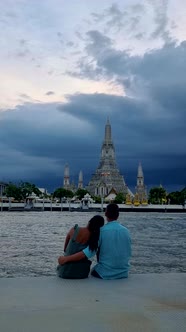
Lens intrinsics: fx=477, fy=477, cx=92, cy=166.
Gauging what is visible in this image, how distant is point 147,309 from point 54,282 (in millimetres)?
1911

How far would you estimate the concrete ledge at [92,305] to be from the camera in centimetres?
459

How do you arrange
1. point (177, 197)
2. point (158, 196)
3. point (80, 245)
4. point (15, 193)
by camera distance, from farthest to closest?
point (177, 197), point (158, 196), point (15, 193), point (80, 245)

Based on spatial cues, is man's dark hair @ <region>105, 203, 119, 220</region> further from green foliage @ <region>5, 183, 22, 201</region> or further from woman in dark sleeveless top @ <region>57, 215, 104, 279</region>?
green foliage @ <region>5, 183, 22, 201</region>

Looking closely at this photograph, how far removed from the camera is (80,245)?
712cm

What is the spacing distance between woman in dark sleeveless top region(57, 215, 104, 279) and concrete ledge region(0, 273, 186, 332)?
0.52 ft

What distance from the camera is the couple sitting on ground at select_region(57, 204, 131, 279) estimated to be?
7.03 metres

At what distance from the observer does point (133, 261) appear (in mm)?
16234

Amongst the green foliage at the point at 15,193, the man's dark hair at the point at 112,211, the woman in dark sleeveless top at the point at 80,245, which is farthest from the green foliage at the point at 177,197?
the woman in dark sleeveless top at the point at 80,245

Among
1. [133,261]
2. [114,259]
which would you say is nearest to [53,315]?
[114,259]

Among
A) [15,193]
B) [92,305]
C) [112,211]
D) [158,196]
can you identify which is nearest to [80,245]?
[112,211]

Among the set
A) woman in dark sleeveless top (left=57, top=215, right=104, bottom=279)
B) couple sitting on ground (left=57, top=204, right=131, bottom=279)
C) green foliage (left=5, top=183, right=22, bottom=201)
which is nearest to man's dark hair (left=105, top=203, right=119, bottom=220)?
couple sitting on ground (left=57, top=204, right=131, bottom=279)

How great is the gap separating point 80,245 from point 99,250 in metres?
0.34

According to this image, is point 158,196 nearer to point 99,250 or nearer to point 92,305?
point 99,250

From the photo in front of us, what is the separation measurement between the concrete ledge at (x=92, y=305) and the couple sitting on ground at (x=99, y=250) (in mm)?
189
